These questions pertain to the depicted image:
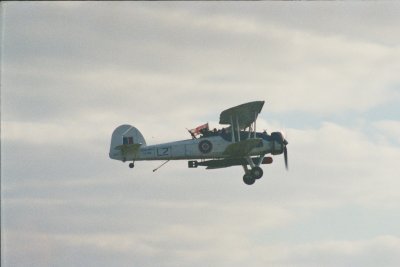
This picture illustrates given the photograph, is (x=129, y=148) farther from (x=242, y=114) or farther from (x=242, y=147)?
(x=242, y=114)

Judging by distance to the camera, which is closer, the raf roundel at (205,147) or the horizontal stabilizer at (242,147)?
the horizontal stabilizer at (242,147)

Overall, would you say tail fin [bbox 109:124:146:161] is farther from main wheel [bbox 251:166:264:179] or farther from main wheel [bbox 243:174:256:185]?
main wheel [bbox 251:166:264:179]

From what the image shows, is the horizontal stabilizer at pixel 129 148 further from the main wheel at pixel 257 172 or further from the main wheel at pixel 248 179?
the main wheel at pixel 257 172

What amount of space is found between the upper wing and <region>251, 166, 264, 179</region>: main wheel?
2.02m

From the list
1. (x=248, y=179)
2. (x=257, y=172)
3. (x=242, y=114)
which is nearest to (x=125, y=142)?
(x=242, y=114)

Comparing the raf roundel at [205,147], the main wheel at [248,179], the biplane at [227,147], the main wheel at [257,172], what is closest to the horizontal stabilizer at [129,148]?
the biplane at [227,147]

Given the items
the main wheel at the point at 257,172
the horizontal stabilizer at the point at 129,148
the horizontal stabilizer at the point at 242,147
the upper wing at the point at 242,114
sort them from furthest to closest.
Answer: the horizontal stabilizer at the point at 129,148 → the main wheel at the point at 257,172 → the upper wing at the point at 242,114 → the horizontal stabilizer at the point at 242,147

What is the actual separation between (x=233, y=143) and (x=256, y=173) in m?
1.90

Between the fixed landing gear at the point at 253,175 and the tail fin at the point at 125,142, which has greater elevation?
the tail fin at the point at 125,142

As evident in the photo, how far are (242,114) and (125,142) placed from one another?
6282 mm

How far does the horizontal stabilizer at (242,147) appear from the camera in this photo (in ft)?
119

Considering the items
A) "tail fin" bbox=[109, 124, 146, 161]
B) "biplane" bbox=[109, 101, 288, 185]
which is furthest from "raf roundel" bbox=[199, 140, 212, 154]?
"tail fin" bbox=[109, 124, 146, 161]

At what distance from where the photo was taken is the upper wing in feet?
121

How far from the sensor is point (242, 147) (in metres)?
36.8
